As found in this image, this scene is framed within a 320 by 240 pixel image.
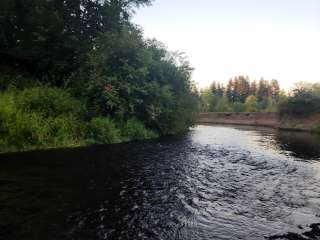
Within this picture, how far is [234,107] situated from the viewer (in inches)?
2889

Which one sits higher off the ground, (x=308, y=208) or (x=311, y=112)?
(x=311, y=112)

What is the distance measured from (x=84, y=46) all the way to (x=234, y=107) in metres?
59.5

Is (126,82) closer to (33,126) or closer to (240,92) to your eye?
(33,126)

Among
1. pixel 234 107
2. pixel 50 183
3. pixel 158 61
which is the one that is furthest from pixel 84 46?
pixel 234 107

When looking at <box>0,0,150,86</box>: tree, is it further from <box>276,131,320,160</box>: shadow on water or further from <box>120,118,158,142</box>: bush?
<box>276,131,320,160</box>: shadow on water

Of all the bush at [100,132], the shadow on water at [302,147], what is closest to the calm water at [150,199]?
the shadow on water at [302,147]

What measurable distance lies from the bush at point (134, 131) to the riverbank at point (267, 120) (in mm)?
16766

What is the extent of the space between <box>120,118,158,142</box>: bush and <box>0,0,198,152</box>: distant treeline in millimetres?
70

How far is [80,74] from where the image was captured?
60.4ft

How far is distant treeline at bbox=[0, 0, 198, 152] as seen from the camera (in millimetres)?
15086

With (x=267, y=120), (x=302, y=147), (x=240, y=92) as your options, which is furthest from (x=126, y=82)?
(x=240, y=92)

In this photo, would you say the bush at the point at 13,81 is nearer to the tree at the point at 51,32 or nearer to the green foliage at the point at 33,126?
the tree at the point at 51,32

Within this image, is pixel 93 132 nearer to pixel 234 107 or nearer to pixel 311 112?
pixel 311 112

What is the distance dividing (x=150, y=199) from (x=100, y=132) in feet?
34.0
